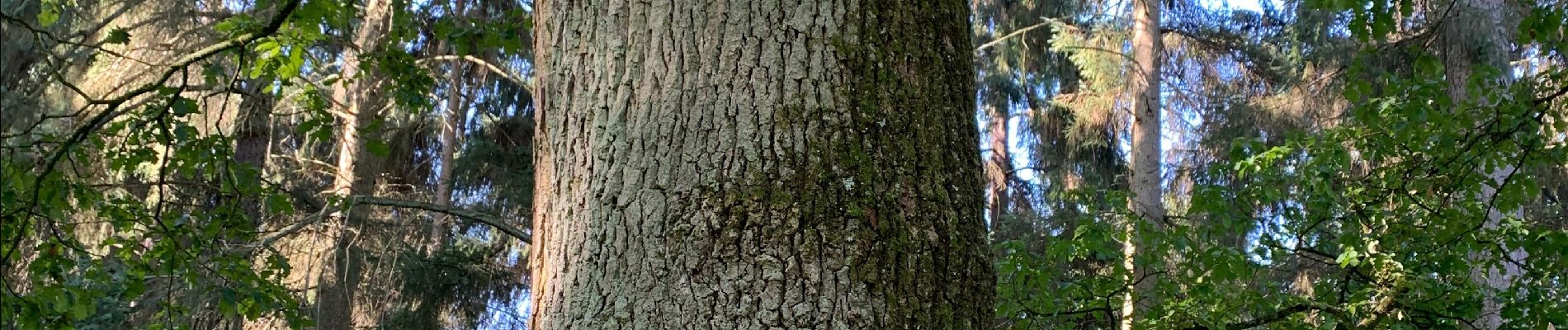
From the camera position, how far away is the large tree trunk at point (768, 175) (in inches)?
69.7

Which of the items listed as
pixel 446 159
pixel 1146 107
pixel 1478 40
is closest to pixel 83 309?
pixel 1146 107

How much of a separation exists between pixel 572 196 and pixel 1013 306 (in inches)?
127

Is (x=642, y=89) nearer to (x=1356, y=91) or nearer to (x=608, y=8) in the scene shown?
(x=608, y=8)

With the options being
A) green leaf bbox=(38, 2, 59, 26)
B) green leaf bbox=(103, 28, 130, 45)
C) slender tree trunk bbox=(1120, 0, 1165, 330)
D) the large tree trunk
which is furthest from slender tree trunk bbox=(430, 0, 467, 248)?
the large tree trunk

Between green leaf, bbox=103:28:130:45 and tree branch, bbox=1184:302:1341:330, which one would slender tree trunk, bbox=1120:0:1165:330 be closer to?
tree branch, bbox=1184:302:1341:330

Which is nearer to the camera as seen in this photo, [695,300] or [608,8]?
[695,300]

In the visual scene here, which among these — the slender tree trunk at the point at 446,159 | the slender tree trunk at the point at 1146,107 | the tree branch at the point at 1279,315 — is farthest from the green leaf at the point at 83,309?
the slender tree trunk at the point at 1146,107

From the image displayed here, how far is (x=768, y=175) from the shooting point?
179 cm

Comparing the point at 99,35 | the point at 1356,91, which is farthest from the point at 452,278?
the point at 1356,91

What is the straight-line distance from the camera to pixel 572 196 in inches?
77.7

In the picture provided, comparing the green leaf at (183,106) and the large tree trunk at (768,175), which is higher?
the green leaf at (183,106)

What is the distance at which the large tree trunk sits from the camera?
1.77 metres

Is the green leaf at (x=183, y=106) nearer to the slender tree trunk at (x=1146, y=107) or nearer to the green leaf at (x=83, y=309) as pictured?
the green leaf at (x=83, y=309)

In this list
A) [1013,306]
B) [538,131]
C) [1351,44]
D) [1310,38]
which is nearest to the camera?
[538,131]
